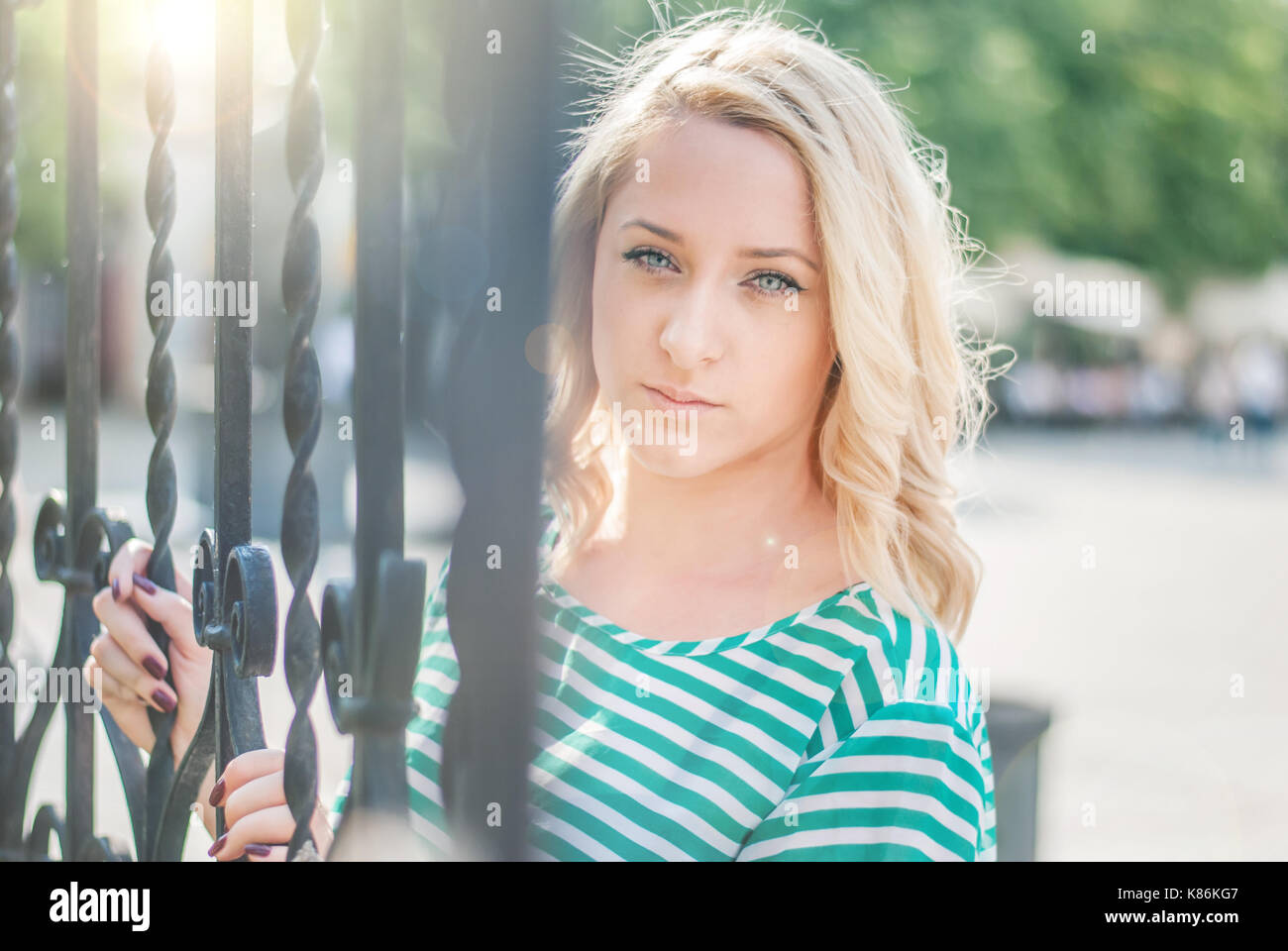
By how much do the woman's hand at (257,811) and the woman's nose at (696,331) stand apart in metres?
0.73

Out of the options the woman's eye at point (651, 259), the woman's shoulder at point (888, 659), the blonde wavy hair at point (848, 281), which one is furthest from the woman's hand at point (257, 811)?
the woman's eye at point (651, 259)

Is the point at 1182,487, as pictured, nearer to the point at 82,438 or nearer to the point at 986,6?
the point at 986,6

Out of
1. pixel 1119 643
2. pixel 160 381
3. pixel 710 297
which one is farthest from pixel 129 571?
pixel 1119 643

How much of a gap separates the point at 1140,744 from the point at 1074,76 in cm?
1353

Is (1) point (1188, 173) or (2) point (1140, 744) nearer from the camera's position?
(2) point (1140, 744)

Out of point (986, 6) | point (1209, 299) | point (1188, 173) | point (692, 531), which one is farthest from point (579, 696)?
point (1209, 299)

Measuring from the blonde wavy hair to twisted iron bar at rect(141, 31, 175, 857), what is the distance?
1.62 ft

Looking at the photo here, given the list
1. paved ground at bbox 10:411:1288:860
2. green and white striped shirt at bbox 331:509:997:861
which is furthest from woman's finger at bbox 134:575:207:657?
paved ground at bbox 10:411:1288:860

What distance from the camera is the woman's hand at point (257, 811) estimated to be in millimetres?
1214

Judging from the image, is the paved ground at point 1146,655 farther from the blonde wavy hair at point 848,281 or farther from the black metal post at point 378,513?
the black metal post at point 378,513

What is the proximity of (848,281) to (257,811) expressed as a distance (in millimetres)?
1021

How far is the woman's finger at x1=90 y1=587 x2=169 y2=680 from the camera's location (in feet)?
5.14

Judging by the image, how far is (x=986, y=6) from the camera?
45.7 ft

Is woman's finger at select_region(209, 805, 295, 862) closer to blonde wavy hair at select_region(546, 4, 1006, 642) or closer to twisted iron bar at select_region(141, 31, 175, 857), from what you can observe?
twisted iron bar at select_region(141, 31, 175, 857)
